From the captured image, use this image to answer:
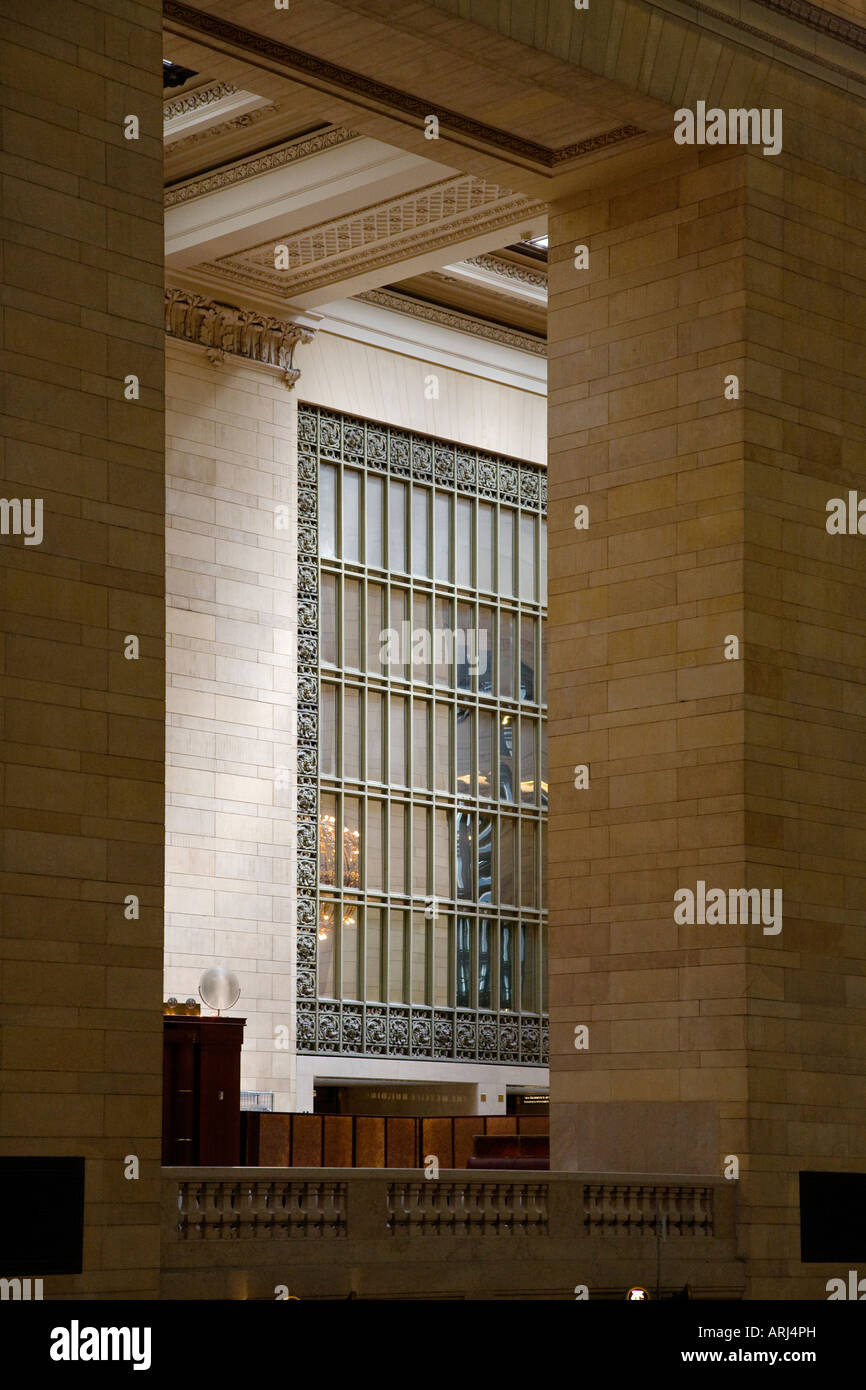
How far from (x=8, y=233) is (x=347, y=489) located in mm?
14395

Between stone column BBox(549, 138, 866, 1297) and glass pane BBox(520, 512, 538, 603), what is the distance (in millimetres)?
10728

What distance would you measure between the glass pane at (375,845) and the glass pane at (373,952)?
39 cm

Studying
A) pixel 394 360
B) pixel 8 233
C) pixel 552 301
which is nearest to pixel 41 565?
pixel 8 233

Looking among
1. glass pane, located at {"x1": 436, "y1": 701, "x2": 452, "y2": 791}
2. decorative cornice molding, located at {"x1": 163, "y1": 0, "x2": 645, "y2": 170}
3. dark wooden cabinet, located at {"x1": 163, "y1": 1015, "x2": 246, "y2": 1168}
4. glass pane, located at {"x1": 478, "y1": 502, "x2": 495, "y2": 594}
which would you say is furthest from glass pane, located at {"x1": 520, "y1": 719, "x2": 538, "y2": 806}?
decorative cornice molding, located at {"x1": 163, "y1": 0, "x2": 645, "y2": 170}

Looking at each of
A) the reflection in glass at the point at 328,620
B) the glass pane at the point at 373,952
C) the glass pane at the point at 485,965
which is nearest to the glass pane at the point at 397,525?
→ the reflection in glass at the point at 328,620

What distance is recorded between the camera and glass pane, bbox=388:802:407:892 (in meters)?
27.9

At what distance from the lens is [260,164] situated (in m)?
24.1

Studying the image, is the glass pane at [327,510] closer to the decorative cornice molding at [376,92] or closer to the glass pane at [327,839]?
the glass pane at [327,839]

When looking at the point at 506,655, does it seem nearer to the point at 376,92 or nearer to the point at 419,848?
the point at 419,848

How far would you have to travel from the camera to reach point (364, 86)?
17.8 m

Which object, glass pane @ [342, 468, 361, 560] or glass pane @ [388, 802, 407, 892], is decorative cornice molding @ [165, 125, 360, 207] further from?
glass pane @ [388, 802, 407, 892]

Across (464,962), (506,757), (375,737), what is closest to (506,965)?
(464,962)
